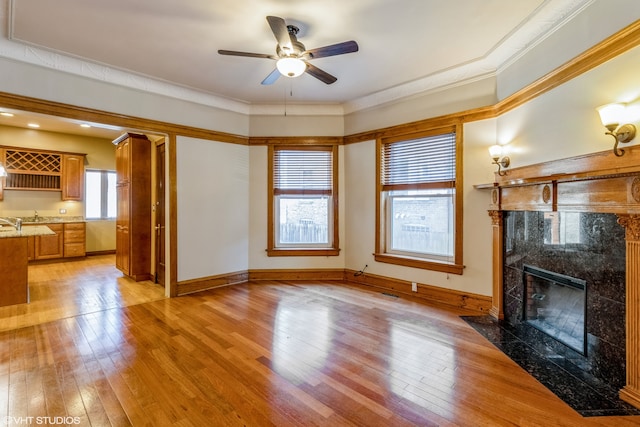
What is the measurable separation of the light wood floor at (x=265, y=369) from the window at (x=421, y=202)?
0.79 m

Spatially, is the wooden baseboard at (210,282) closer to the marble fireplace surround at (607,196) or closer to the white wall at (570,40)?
the marble fireplace surround at (607,196)

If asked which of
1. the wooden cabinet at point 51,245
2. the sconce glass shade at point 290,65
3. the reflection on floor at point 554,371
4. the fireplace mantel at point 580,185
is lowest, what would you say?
the reflection on floor at point 554,371

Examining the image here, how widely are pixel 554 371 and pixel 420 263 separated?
6.50 feet

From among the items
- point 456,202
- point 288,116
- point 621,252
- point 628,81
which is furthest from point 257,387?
point 288,116

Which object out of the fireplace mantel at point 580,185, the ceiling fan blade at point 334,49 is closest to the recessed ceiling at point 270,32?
the ceiling fan blade at point 334,49

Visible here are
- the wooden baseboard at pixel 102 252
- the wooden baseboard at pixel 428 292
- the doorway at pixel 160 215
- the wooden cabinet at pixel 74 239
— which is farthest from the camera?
the wooden baseboard at pixel 102 252

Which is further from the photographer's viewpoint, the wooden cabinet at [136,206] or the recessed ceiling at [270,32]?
the wooden cabinet at [136,206]

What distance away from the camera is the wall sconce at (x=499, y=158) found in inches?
133

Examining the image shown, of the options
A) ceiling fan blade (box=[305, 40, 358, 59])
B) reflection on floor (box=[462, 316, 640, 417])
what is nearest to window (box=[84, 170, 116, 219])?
ceiling fan blade (box=[305, 40, 358, 59])

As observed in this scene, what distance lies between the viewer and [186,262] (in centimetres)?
448

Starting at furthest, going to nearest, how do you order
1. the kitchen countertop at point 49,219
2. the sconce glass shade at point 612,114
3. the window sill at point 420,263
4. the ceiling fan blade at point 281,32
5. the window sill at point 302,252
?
1. the kitchen countertop at point 49,219
2. the window sill at point 302,252
3. the window sill at point 420,263
4. the ceiling fan blade at point 281,32
5. the sconce glass shade at point 612,114

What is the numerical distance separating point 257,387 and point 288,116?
4098mm

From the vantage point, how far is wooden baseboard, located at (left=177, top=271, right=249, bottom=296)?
4.44 meters

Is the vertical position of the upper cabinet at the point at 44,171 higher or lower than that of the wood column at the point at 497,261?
higher
